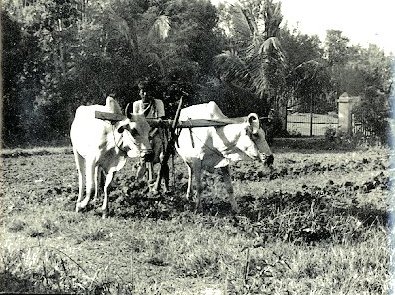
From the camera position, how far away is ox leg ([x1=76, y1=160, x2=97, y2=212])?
11.8ft

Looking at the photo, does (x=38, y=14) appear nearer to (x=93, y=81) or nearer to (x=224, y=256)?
(x=93, y=81)

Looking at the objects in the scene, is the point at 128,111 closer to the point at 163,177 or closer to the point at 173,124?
the point at 173,124

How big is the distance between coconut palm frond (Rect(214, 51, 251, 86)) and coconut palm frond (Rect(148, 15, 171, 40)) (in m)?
0.37

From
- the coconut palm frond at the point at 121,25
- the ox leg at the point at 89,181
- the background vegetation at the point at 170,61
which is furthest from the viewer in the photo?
the ox leg at the point at 89,181

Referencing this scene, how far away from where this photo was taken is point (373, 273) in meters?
3.13

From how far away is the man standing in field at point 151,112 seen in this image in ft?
11.7

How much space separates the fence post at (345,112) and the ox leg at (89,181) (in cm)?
153

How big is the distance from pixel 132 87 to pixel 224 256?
107 centimetres

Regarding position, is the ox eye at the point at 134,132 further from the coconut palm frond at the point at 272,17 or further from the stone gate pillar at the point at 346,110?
A: the stone gate pillar at the point at 346,110

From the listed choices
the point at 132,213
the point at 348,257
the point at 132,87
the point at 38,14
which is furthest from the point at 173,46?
the point at 348,257

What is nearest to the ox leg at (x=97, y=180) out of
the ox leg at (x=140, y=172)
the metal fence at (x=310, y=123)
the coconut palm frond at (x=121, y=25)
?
the ox leg at (x=140, y=172)

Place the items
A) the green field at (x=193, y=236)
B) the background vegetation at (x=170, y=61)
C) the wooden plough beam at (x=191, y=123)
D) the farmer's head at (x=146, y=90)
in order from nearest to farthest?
the green field at (x=193, y=236) < the background vegetation at (x=170, y=61) < the farmer's head at (x=146, y=90) < the wooden plough beam at (x=191, y=123)

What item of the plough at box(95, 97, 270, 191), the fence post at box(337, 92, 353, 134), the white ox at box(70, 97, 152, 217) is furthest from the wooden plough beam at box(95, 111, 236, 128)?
the fence post at box(337, 92, 353, 134)

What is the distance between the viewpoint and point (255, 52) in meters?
3.62
